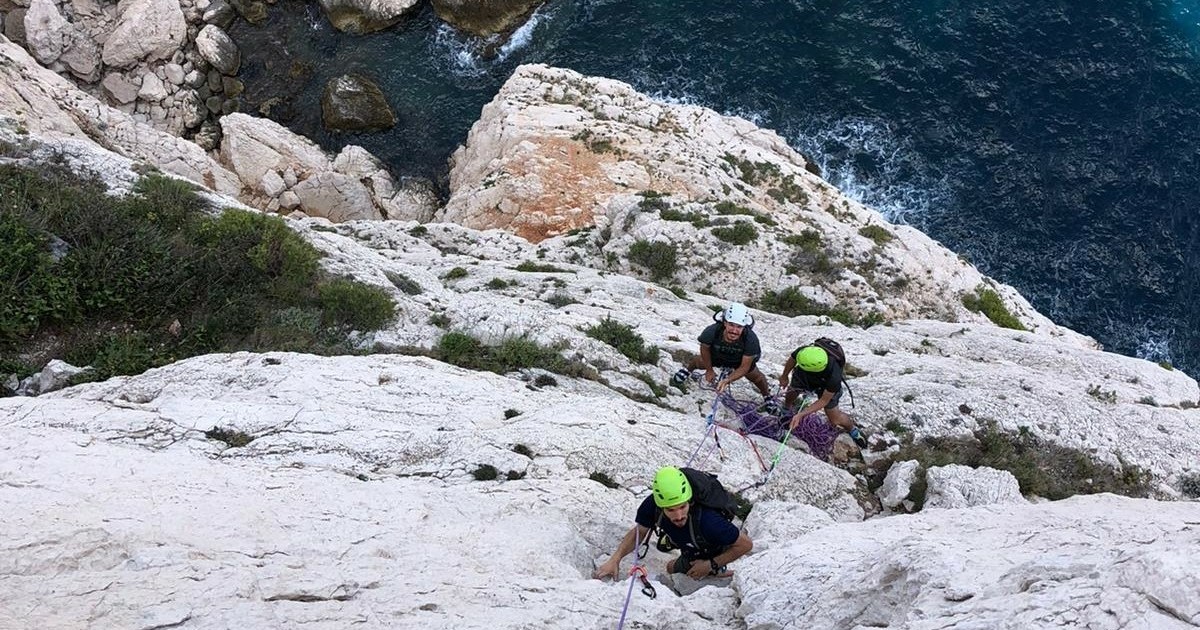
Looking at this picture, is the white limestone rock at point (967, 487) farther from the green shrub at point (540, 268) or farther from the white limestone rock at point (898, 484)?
the green shrub at point (540, 268)

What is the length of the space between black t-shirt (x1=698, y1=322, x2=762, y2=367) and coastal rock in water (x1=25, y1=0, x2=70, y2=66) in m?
45.7

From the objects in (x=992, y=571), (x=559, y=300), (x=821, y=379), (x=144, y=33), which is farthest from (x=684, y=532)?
(x=144, y=33)

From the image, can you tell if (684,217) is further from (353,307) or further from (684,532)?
(684,532)

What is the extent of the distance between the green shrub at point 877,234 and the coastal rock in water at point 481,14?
1136 inches

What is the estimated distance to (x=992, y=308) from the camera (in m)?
28.3

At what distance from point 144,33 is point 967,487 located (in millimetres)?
49575

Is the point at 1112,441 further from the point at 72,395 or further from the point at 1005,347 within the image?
the point at 72,395

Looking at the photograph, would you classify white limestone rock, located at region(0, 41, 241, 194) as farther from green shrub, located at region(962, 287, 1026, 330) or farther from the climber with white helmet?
green shrub, located at region(962, 287, 1026, 330)

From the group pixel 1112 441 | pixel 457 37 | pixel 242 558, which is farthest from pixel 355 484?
pixel 457 37

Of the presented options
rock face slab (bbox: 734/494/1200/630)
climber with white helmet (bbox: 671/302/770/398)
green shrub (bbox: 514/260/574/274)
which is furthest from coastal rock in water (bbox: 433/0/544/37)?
rock face slab (bbox: 734/494/1200/630)

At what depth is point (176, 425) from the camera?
11.5m

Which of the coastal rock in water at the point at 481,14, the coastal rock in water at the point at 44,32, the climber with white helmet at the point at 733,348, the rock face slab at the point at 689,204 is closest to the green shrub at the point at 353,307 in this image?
the climber with white helmet at the point at 733,348

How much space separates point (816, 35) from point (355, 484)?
45.3 m

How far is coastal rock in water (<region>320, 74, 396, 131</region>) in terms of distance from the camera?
4338cm
